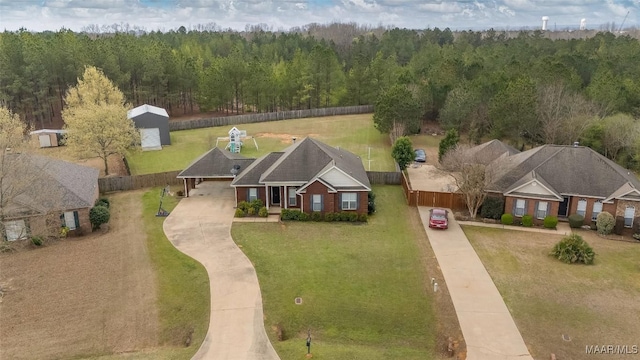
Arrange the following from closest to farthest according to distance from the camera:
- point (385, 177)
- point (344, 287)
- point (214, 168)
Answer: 1. point (344, 287)
2. point (214, 168)
3. point (385, 177)

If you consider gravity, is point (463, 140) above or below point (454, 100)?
below

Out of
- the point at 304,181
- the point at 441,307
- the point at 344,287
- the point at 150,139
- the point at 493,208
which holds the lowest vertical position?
the point at 441,307

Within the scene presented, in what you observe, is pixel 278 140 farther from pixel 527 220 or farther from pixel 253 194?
pixel 527 220

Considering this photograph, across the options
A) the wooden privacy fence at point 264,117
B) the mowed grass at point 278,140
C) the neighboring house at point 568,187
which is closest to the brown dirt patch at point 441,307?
the neighboring house at point 568,187

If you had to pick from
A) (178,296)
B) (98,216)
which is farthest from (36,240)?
(178,296)

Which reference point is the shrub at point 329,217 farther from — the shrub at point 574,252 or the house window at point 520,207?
the shrub at point 574,252

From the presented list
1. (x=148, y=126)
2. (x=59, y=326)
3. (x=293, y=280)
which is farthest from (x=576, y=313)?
(x=148, y=126)

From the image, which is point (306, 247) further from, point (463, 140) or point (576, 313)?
point (463, 140)
